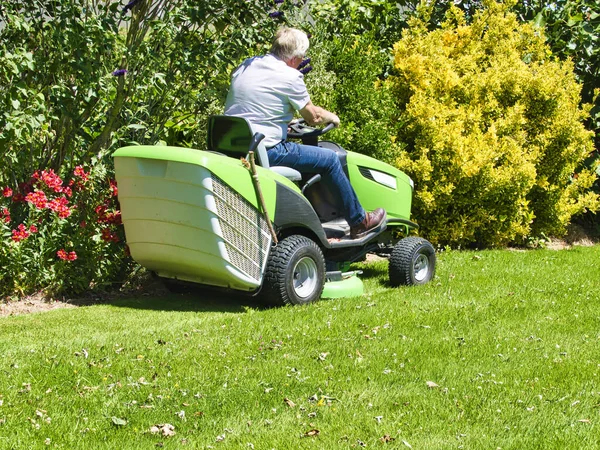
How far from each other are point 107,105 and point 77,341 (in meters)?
2.34

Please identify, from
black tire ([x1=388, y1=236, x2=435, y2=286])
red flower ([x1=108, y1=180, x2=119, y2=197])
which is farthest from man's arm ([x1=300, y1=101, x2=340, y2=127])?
red flower ([x1=108, y1=180, x2=119, y2=197])

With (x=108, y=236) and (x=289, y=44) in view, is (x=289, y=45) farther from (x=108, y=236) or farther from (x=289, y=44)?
(x=108, y=236)

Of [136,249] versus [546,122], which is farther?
[546,122]

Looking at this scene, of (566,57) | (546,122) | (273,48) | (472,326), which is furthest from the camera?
(566,57)

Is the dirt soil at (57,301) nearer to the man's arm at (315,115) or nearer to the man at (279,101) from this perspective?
the man at (279,101)

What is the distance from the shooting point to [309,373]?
436cm

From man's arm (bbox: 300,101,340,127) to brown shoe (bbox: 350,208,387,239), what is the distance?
→ 2.44 ft

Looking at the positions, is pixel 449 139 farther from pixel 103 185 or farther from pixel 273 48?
pixel 103 185

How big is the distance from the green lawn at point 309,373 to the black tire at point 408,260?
1.15 feet

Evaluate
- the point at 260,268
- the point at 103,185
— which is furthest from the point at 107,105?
the point at 260,268

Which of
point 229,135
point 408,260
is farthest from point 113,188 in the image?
point 408,260

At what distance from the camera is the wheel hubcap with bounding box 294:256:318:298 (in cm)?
596

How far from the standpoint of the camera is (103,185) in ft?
20.8

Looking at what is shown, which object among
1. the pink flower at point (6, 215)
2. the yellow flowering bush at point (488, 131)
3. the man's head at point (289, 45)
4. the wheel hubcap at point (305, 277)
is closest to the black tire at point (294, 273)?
the wheel hubcap at point (305, 277)
